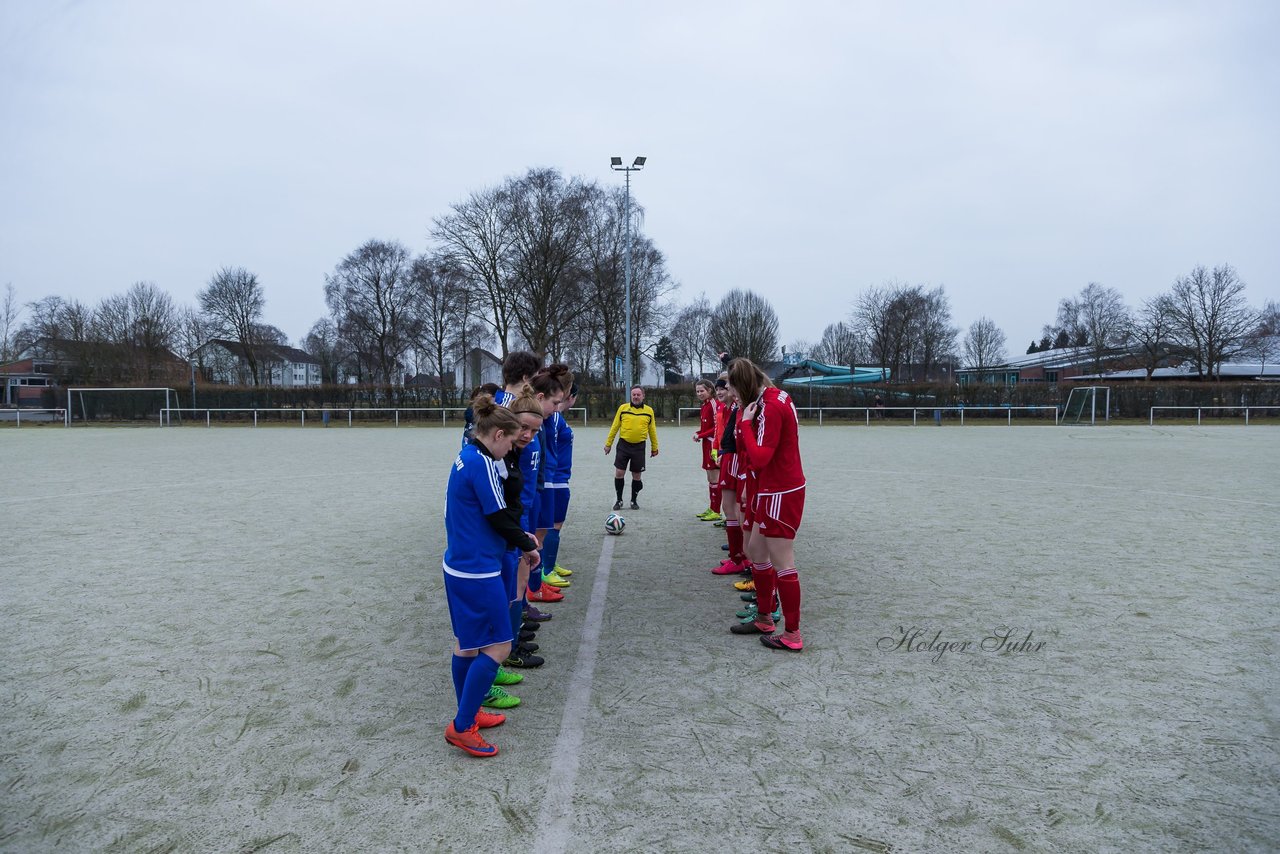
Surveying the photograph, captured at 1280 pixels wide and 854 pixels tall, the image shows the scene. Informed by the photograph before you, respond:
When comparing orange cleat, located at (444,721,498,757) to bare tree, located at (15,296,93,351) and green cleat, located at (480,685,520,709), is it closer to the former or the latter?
green cleat, located at (480,685,520,709)

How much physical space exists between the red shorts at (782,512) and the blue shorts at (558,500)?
6.23 ft

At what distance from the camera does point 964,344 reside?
235 ft

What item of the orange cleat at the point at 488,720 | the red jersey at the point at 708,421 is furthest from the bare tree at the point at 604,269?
the orange cleat at the point at 488,720

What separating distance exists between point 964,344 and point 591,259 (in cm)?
4573

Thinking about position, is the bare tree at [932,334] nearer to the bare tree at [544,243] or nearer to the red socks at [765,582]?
the bare tree at [544,243]

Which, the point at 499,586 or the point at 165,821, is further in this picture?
the point at 499,586

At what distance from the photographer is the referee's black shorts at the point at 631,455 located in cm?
1033

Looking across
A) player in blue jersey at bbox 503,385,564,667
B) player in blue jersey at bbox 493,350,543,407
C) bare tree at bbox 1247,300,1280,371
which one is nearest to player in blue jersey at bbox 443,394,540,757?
player in blue jersey at bbox 503,385,564,667

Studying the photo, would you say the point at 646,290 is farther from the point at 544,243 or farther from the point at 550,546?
the point at 550,546

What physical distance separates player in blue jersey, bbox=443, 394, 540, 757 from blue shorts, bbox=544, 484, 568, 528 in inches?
97.8

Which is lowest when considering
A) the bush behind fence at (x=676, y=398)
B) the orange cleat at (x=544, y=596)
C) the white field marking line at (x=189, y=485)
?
the orange cleat at (x=544, y=596)

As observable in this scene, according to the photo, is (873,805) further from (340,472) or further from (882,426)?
(882,426)

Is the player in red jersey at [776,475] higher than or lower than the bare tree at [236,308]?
lower

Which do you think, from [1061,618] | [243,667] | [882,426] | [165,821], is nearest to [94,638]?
[243,667]
